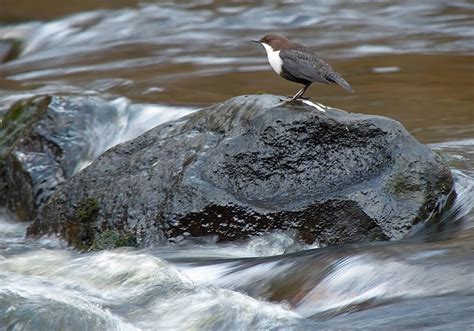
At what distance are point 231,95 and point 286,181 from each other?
3514 millimetres

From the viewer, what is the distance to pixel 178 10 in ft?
48.9

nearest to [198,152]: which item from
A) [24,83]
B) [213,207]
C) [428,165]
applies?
[213,207]

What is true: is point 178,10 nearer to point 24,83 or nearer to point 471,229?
point 24,83

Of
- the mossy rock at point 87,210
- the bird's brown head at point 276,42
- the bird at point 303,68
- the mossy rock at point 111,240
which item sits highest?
the bird's brown head at point 276,42

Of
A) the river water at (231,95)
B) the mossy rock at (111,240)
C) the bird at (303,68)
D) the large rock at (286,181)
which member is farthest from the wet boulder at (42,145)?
the bird at (303,68)

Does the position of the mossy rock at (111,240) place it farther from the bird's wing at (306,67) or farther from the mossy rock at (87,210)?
the bird's wing at (306,67)

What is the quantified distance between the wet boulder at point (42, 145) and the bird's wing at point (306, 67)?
2399 millimetres

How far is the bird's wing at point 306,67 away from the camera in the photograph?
20.5 ft

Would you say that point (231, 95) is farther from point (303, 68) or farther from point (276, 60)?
point (303, 68)

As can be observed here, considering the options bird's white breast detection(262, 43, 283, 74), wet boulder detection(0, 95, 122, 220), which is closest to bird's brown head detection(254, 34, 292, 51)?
bird's white breast detection(262, 43, 283, 74)

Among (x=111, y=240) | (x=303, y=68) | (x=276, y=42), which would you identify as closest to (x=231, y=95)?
(x=276, y=42)

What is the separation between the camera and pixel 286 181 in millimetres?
6035

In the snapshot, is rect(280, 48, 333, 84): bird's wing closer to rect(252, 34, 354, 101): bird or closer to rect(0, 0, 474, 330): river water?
rect(252, 34, 354, 101): bird

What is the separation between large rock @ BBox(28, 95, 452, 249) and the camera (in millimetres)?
5863
